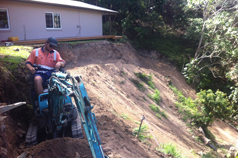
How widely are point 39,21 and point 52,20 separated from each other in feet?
3.54

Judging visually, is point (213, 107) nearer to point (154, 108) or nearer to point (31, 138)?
point (154, 108)

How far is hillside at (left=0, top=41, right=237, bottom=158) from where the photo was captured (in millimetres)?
4445

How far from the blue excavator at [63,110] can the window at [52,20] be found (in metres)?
9.76

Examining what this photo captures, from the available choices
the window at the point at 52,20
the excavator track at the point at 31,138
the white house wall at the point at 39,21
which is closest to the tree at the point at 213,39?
the white house wall at the point at 39,21

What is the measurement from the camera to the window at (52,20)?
13055 mm

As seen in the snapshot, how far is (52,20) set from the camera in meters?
13.3

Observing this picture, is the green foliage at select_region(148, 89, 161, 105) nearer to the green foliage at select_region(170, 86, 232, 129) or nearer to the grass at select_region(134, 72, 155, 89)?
the grass at select_region(134, 72, 155, 89)

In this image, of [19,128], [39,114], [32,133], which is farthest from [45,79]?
[19,128]

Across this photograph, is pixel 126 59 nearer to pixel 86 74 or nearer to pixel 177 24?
pixel 86 74

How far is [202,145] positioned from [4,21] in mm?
12512

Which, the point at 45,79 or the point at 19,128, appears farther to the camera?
the point at 19,128

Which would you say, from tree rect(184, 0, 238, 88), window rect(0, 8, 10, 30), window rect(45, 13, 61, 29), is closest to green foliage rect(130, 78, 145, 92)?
tree rect(184, 0, 238, 88)

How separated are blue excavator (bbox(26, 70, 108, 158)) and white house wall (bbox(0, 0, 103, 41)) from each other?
8.64 meters

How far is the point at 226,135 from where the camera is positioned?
11984 millimetres
